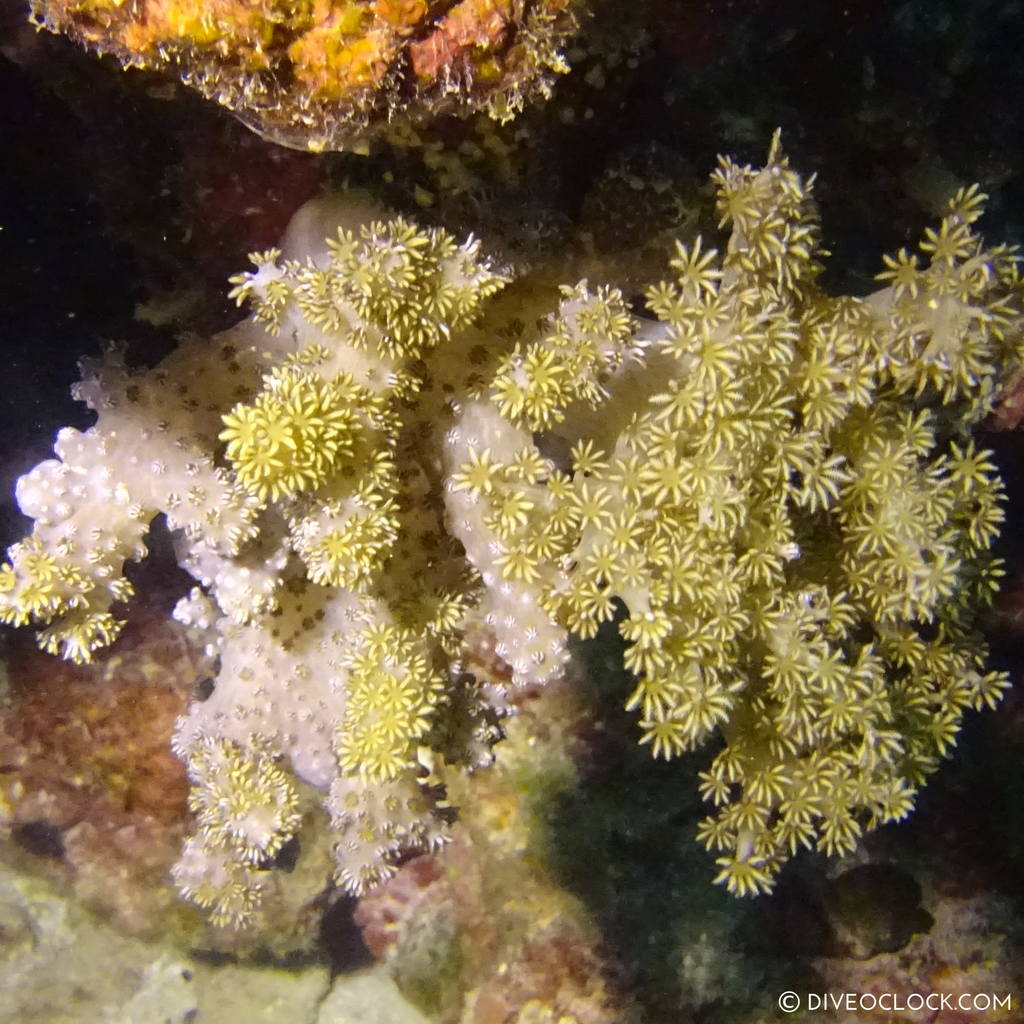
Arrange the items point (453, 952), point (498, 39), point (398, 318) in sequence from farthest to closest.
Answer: point (453, 952), point (398, 318), point (498, 39)

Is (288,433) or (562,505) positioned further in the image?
(562,505)

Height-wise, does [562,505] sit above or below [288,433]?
below

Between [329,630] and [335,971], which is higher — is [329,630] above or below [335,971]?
above

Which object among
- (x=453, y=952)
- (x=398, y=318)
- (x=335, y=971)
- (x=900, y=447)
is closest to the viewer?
(x=398, y=318)

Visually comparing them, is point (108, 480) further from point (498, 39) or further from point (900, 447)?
point (900, 447)

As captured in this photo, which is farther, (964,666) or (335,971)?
(335,971)

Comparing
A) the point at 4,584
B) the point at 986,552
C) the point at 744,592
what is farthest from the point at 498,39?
the point at 986,552

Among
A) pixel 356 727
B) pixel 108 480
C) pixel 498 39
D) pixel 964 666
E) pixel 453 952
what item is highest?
pixel 498 39

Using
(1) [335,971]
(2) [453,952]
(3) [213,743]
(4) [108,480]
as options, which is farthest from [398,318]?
(1) [335,971]
